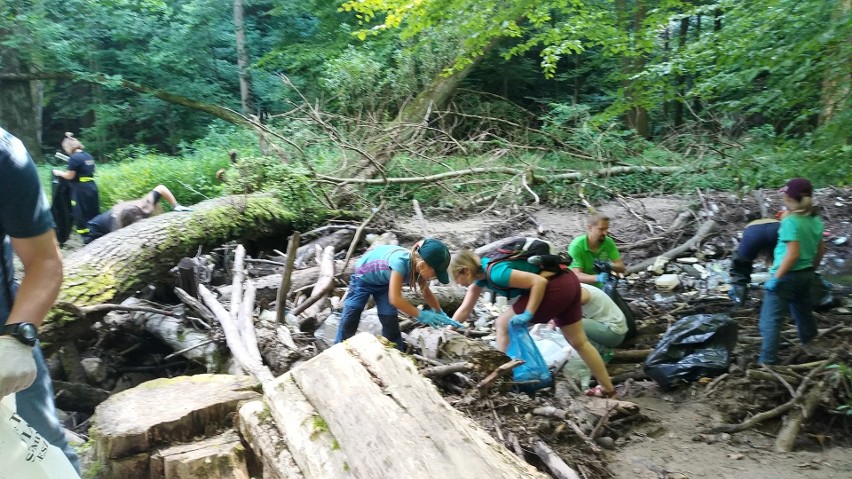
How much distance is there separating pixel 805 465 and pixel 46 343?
17.1 feet

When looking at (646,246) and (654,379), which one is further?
(646,246)

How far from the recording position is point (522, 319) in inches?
164

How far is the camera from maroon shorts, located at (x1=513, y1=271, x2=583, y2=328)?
4.23 metres

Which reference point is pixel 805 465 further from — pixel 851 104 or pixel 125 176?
pixel 125 176

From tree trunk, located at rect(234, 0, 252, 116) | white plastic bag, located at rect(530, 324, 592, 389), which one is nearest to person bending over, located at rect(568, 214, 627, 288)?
white plastic bag, located at rect(530, 324, 592, 389)

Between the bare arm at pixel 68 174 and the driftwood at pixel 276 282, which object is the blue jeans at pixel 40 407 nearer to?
the driftwood at pixel 276 282

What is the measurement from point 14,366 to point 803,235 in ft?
15.7

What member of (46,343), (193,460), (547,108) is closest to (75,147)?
(46,343)

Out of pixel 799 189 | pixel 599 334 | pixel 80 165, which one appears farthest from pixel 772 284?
pixel 80 165

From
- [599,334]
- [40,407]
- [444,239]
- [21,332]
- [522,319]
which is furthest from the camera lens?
[444,239]

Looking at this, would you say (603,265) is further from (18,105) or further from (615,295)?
(18,105)

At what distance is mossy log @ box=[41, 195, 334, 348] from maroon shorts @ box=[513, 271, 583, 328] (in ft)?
11.4

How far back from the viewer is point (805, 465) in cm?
362

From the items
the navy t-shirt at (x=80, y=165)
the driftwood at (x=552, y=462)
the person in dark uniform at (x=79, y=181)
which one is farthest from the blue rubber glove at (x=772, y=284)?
the navy t-shirt at (x=80, y=165)
